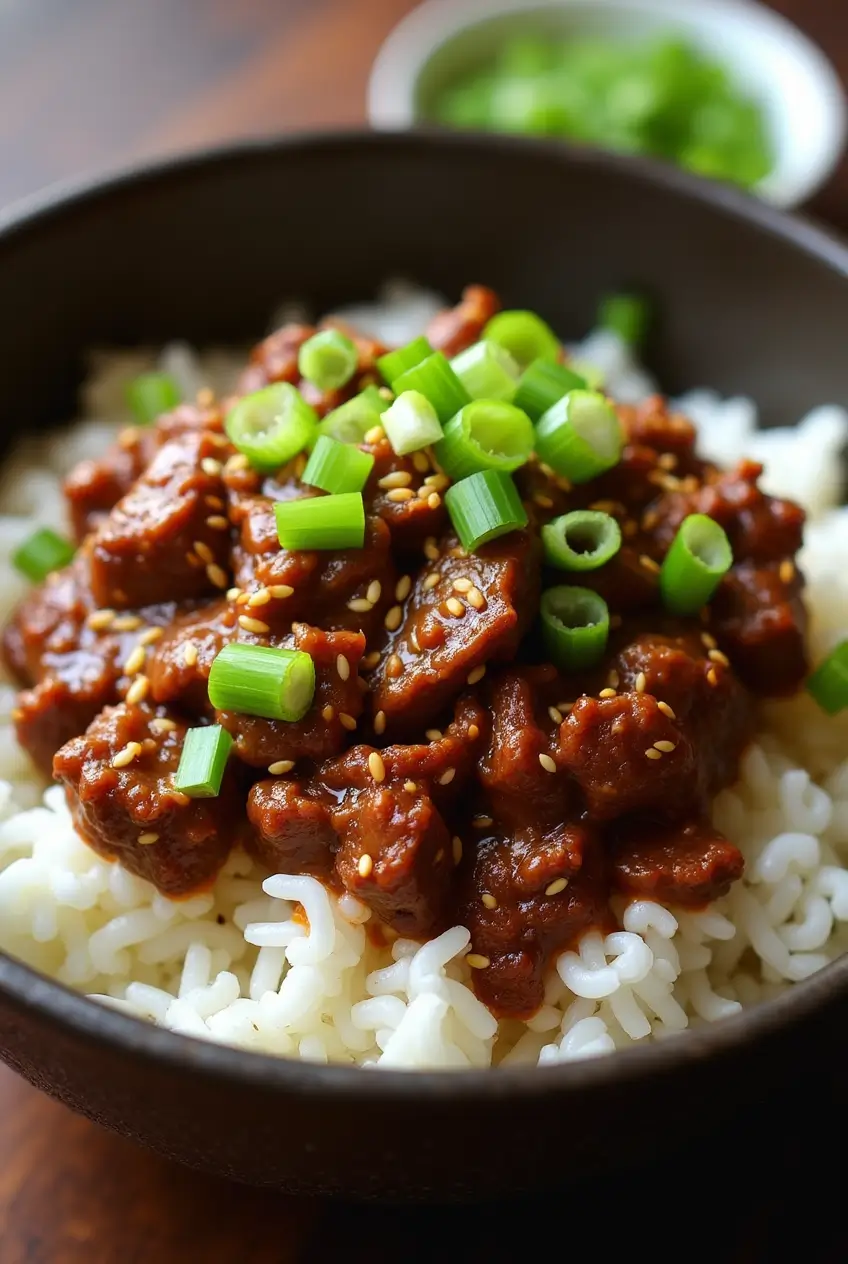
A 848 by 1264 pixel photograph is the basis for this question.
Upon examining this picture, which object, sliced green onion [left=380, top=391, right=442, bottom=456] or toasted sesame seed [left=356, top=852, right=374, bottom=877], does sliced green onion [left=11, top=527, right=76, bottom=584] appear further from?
toasted sesame seed [left=356, top=852, right=374, bottom=877]

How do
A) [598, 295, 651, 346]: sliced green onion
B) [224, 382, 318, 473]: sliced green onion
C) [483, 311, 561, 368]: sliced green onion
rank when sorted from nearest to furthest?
[224, 382, 318, 473]: sliced green onion < [483, 311, 561, 368]: sliced green onion < [598, 295, 651, 346]: sliced green onion

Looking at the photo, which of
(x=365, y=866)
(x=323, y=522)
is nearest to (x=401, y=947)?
Result: (x=365, y=866)

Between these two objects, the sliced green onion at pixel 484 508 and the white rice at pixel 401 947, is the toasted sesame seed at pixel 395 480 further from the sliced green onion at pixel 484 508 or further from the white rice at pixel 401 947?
the white rice at pixel 401 947

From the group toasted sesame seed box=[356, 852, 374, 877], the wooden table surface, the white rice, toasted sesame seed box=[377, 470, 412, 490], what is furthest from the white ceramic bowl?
toasted sesame seed box=[356, 852, 374, 877]

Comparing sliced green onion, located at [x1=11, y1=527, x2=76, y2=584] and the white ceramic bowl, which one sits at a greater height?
the white ceramic bowl

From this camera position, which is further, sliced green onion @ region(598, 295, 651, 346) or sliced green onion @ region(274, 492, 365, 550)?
sliced green onion @ region(598, 295, 651, 346)

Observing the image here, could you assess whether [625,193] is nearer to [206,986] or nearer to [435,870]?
[435,870]

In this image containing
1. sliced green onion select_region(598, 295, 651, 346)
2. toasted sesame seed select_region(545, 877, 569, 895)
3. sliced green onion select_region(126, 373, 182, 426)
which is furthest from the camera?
sliced green onion select_region(598, 295, 651, 346)
